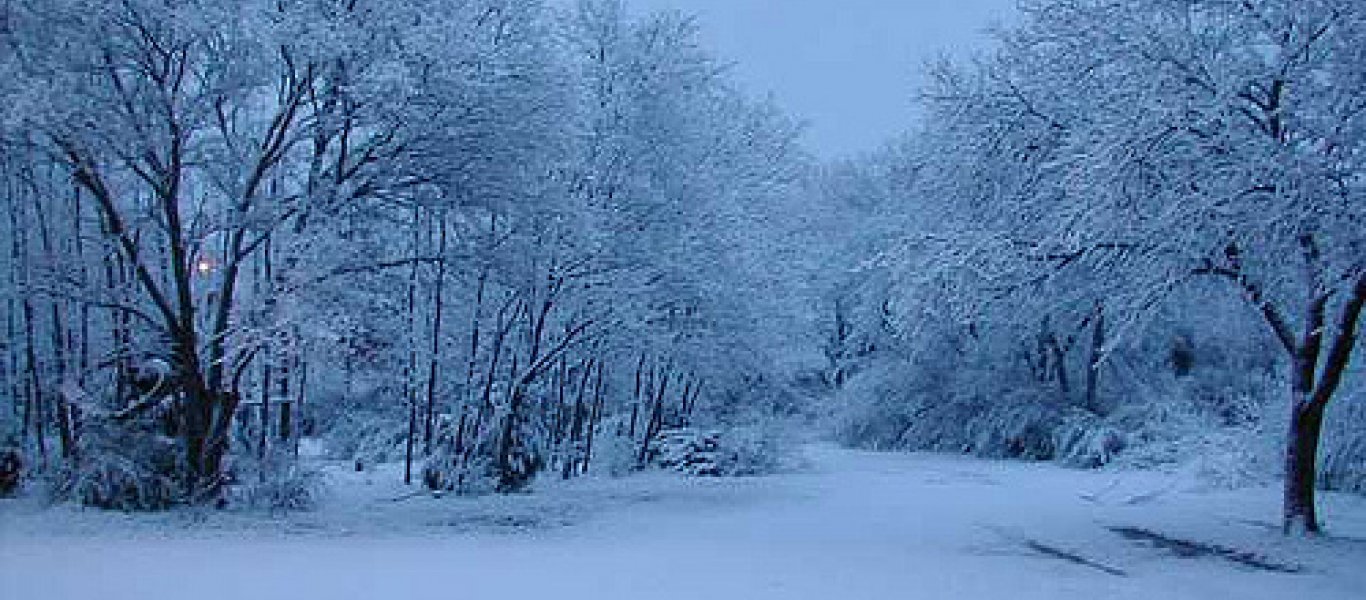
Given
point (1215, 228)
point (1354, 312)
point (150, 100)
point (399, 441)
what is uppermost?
point (150, 100)

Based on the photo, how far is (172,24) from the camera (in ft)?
39.6

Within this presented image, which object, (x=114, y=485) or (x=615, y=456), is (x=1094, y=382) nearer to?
(x=615, y=456)

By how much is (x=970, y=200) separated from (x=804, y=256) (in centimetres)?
1532

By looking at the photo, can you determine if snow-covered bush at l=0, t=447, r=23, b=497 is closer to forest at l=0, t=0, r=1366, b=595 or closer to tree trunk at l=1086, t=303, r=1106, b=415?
forest at l=0, t=0, r=1366, b=595

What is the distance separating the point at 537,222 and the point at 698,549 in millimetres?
6897

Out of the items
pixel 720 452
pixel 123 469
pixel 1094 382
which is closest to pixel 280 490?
pixel 123 469

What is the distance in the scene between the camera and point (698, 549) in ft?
36.6

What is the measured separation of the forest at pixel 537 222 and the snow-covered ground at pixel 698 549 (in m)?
1.21

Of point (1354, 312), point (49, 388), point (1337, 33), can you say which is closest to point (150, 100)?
point (49, 388)

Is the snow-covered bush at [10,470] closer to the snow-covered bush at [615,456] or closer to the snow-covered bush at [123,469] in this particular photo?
the snow-covered bush at [123,469]

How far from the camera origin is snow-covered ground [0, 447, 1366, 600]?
28.1ft

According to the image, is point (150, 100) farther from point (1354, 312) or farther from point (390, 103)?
point (1354, 312)

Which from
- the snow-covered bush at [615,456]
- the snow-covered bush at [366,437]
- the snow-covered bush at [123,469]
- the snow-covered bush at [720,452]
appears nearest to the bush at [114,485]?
the snow-covered bush at [123,469]

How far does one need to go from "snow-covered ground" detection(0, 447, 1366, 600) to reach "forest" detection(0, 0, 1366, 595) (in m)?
1.21
